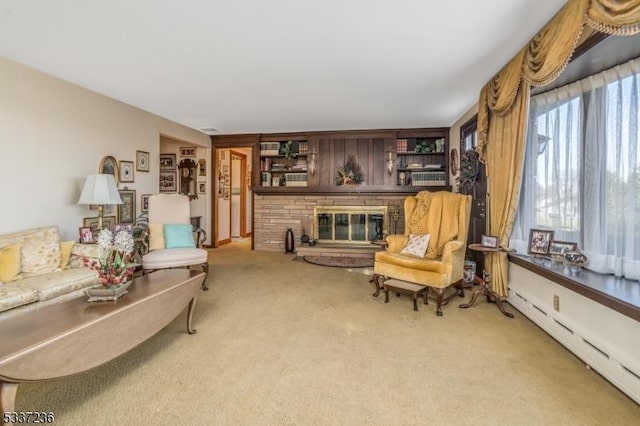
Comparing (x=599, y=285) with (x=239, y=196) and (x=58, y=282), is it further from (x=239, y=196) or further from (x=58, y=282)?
(x=239, y=196)

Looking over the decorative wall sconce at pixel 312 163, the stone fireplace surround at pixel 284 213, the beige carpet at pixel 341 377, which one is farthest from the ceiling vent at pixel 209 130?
the beige carpet at pixel 341 377

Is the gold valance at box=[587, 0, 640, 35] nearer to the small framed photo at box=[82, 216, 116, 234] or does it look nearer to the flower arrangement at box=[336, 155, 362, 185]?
the flower arrangement at box=[336, 155, 362, 185]

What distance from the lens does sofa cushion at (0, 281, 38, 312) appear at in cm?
211

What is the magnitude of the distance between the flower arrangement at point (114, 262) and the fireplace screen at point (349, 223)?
3978 millimetres

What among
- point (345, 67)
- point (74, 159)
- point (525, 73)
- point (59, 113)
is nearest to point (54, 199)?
point (74, 159)

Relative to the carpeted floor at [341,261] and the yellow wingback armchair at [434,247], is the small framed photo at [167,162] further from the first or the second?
the yellow wingback armchair at [434,247]

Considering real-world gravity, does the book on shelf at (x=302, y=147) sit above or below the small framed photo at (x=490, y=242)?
above

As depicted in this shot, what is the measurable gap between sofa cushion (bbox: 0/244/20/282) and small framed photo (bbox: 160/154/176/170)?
12.7 feet

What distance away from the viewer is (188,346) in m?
2.26

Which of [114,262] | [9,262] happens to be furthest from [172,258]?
[114,262]

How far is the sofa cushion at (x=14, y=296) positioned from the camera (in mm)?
2114

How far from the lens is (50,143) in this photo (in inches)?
126

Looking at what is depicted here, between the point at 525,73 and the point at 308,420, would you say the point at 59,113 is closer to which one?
the point at 308,420

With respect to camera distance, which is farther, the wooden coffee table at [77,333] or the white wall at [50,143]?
the white wall at [50,143]
